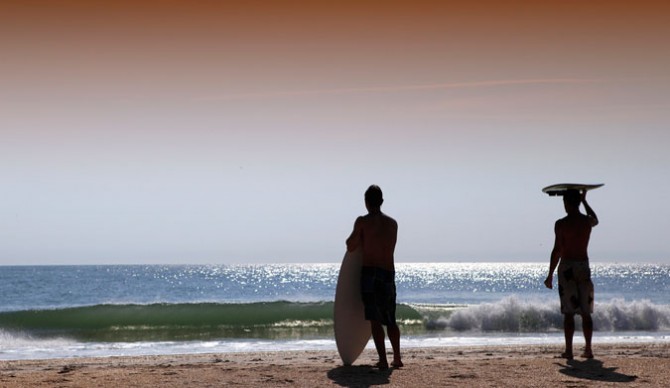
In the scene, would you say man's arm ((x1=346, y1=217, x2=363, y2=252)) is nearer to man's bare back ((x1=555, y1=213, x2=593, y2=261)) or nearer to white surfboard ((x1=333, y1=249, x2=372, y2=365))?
white surfboard ((x1=333, y1=249, x2=372, y2=365))

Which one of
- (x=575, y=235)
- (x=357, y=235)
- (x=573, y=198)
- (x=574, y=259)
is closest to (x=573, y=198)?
(x=573, y=198)

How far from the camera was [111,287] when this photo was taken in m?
54.6

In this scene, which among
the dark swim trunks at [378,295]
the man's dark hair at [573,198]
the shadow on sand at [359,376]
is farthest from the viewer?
the man's dark hair at [573,198]

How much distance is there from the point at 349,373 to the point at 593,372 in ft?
7.49

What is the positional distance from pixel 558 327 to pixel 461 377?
12.0 m

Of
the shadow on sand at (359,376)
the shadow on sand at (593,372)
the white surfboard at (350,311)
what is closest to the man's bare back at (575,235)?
the shadow on sand at (593,372)

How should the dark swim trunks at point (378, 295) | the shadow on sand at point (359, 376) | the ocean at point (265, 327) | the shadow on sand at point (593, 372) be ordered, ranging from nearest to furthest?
the shadow on sand at point (359, 376) < the shadow on sand at point (593, 372) < the dark swim trunks at point (378, 295) < the ocean at point (265, 327)

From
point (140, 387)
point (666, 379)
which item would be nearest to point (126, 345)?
point (140, 387)

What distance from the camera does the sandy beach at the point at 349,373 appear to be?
7129 millimetres

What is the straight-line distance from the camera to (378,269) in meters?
7.82

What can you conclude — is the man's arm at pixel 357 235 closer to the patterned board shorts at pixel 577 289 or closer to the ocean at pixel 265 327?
the patterned board shorts at pixel 577 289

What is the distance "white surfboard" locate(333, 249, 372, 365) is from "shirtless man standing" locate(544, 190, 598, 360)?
197cm

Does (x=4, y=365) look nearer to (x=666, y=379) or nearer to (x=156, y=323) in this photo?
(x=666, y=379)

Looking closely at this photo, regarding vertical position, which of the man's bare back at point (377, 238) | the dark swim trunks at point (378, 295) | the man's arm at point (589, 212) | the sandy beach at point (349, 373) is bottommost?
the sandy beach at point (349, 373)
